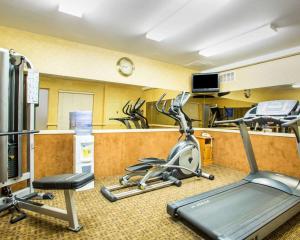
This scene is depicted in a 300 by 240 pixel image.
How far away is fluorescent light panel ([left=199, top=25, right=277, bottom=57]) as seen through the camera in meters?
3.03

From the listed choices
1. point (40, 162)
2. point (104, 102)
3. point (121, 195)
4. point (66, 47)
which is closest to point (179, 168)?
point (121, 195)

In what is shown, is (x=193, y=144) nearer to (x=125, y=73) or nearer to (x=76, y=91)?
(x=125, y=73)

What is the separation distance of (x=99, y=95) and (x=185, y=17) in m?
2.26

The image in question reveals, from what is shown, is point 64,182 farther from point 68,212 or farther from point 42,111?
point 42,111

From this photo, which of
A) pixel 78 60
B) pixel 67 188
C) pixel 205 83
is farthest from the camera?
pixel 205 83

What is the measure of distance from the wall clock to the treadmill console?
8.84ft

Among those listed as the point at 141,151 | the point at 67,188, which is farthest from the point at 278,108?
the point at 67,188

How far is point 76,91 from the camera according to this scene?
12.4 feet

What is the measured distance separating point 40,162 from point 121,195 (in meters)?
1.56

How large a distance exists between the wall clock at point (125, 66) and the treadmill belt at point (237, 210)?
119 inches

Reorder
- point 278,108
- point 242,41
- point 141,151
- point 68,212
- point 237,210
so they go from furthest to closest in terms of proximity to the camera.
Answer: point 141,151, point 242,41, point 278,108, point 237,210, point 68,212

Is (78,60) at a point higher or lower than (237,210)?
higher

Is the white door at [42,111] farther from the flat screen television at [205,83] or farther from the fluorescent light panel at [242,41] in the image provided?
the flat screen television at [205,83]

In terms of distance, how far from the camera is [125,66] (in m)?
4.25
